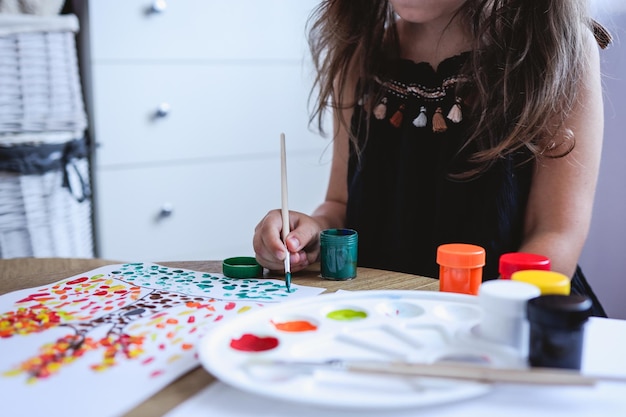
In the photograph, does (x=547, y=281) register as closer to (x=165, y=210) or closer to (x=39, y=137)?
(x=39, y=137)

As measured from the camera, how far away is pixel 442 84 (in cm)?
94

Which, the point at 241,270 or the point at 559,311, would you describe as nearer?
the point at 559,311

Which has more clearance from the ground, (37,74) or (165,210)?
(37,74)

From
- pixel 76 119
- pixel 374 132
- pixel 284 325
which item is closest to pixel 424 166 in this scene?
pixel 374 132

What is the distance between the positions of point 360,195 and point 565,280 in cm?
54

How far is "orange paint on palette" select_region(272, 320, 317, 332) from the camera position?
1.77 ft

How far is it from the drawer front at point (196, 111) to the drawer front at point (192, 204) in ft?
0.13

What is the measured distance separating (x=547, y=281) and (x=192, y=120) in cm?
118

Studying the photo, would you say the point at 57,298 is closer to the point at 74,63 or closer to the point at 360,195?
the point at 360,195

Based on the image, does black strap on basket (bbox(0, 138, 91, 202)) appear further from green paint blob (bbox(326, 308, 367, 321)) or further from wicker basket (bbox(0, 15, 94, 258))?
green paint blob (bbox(326, 308, 367, 321))

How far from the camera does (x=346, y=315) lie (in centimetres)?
57

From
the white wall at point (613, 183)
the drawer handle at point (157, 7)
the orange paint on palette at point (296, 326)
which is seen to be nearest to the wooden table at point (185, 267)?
the orange paint on palette at point (296, 326)

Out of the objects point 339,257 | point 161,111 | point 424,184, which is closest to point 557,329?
point 339,257

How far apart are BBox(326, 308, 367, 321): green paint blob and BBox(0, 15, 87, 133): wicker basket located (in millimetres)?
872
